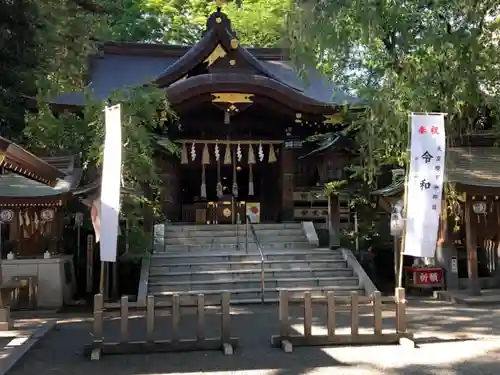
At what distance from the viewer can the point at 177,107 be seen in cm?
1498

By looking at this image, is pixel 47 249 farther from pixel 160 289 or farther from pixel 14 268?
pixel 160 289

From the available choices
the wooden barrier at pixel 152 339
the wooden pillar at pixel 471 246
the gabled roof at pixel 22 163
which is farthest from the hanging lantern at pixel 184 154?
the wooden barrier at pixel 152 339

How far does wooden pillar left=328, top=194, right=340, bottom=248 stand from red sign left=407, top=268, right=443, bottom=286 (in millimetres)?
Result: 1924

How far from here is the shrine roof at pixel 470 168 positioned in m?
11.1

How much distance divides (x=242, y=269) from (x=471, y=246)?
481cm

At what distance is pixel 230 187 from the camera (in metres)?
19.0

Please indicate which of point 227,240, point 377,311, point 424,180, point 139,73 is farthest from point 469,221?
point 139,73

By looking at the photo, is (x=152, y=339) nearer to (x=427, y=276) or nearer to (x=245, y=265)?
(x=245, y=265)

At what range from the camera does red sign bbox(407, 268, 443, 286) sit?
11.4m

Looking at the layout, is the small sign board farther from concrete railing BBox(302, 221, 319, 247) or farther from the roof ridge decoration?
the roof ridge decoration

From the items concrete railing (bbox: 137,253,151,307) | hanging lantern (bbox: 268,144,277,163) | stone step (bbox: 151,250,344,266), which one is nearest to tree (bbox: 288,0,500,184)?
stone step (bbox: 151,250,344,266)

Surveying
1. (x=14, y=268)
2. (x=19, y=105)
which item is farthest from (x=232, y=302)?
(x=19, y=105)

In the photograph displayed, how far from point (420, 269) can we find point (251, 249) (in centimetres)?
387

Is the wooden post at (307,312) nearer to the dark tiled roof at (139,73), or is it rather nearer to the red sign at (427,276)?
the red sign at (427,276)
